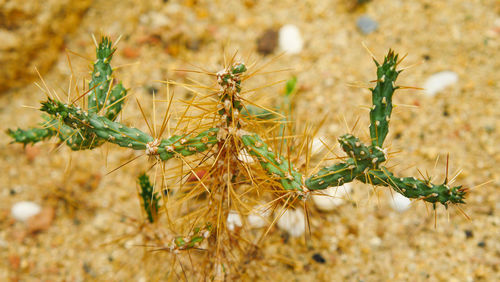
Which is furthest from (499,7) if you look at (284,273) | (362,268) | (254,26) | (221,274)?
(221,274)

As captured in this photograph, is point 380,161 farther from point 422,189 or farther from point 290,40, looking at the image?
point 290,40

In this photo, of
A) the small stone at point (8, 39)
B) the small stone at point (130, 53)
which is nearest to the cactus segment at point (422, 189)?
the small stone at point (130, 53)

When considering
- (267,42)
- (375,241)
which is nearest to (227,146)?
(375,241)

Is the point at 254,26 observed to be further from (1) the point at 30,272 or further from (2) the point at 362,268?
(1) the point at 30,272

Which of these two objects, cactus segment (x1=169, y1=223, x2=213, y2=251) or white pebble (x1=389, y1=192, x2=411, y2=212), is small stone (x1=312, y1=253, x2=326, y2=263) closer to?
white pebble (x1=389, y1=192, x2=411, y2=212)

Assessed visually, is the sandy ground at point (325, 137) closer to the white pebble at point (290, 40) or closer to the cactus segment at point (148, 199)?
the white pebble at point (290, 40)

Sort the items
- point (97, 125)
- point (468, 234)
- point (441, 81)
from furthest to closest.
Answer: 1. point (441, 81)
2. point (468, 234)
3. point (97, 125)
